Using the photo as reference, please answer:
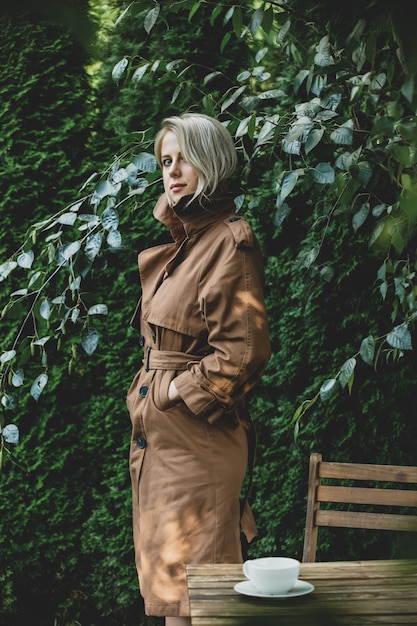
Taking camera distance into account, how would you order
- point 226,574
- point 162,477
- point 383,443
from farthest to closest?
1. point 383,443
2. point 162,477
3. point 226,574

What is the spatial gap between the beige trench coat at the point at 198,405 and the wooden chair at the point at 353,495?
205 mm

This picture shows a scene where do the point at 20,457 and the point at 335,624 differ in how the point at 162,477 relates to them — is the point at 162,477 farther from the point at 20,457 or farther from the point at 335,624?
the point at 335,624

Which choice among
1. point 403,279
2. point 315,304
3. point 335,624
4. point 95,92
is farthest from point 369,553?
point 335,624

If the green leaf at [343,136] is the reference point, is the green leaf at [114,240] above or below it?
below

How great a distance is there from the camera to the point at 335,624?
0.49 meters

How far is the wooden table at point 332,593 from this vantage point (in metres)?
1.15

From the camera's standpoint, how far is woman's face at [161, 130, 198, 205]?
6.90 ft

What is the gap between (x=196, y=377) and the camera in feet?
6.50

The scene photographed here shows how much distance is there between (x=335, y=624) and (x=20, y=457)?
8.97 ft

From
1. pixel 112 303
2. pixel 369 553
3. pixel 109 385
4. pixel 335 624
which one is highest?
pixel 335 624

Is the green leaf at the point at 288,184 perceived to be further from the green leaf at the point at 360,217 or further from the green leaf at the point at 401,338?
the green leaf at the point at 401,338

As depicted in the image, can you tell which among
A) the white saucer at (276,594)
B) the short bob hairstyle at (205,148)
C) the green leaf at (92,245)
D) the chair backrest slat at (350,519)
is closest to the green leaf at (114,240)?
the green leaf at (92,245)

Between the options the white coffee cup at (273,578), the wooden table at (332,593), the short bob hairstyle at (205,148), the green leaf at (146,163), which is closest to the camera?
the wooden table at (332,593)

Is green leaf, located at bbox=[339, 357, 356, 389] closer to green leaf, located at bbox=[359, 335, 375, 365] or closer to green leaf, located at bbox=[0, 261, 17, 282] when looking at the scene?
green leaf, located at bbox=[359, 335, 375, 365]
